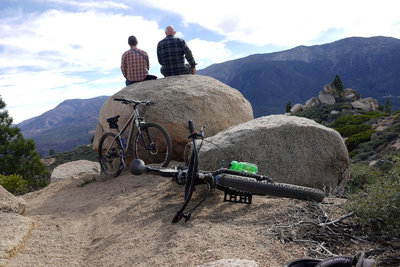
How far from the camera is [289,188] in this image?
4066 mm

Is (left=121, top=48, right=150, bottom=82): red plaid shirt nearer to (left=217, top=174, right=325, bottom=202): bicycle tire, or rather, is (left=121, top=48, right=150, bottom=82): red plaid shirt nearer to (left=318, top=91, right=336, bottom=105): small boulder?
(left=217, top=174, right=325, bottom=202): bicycle tire

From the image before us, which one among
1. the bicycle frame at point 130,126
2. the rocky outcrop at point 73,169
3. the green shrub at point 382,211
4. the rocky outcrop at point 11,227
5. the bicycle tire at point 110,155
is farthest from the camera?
the rocky outcrop at point 73,169

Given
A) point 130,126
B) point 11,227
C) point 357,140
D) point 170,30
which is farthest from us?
point 357,140

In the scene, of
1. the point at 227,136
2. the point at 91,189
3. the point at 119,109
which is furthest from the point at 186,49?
the point at 91,189

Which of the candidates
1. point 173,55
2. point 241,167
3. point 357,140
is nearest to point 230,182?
point 241,167

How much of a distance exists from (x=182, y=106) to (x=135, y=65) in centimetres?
255

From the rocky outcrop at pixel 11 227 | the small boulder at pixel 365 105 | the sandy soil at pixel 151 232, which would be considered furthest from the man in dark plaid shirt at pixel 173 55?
the small boulder at pixel 365 105

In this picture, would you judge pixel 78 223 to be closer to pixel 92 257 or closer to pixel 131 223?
pixel 131 223

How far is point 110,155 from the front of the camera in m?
7.59

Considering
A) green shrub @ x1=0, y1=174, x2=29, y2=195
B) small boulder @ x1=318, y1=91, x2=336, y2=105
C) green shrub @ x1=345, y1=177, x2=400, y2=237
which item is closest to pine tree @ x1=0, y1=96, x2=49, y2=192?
green shrub @ x1=0, y1=174, x2=29, y2=195

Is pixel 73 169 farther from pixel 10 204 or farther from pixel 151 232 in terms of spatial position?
pixel 151 232

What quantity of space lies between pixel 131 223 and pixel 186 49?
20.1 ft

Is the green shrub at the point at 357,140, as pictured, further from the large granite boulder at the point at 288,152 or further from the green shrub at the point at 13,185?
the green shrub at the point at 13,185

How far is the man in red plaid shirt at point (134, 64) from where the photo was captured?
8.96 m
